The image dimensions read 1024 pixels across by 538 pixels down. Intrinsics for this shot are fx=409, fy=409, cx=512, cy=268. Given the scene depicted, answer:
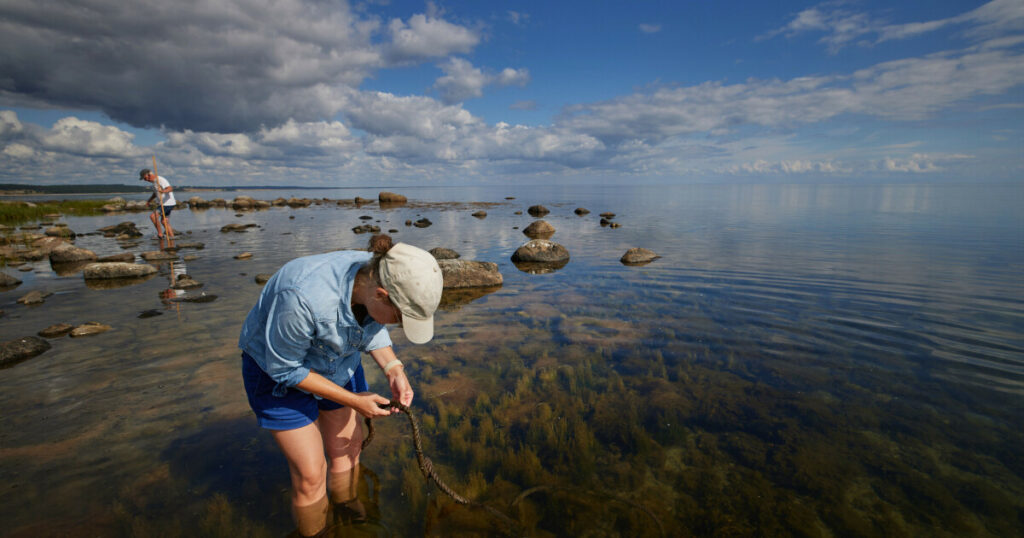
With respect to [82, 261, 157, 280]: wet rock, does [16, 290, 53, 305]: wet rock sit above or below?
below

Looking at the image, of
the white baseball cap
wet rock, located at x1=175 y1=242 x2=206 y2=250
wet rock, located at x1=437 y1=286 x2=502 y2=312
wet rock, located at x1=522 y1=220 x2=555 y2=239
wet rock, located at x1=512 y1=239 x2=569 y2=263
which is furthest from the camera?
wet rock, located at x1=522 y1=220 x2=555 y2=239

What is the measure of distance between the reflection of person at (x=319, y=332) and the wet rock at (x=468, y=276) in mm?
9104

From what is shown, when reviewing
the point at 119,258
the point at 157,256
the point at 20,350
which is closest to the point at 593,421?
the point at 20,350

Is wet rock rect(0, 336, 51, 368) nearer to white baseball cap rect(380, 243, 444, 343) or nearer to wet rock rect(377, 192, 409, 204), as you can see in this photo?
white baseball cap rect(380, 243, 444, 343)

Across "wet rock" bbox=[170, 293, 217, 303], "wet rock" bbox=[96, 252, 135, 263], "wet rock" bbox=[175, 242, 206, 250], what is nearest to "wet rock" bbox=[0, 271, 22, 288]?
"wet rock" bbox=[96, 252, 135, 263]

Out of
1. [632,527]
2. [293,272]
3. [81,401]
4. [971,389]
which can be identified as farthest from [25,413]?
[971,389]

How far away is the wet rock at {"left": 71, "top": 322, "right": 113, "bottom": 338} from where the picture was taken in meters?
8.20

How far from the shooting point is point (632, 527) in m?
3.92

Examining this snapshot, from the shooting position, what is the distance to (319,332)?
2.79 m

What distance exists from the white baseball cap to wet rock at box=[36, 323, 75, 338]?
10.0m

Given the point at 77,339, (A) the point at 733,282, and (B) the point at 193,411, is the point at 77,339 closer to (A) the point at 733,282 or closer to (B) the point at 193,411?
(B) the point at 193,411

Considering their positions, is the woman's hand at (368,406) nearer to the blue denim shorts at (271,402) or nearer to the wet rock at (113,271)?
the blue denim shorts at (271,402)

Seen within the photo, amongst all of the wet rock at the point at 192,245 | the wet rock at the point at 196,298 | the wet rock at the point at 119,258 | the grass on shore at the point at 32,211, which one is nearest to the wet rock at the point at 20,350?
the wet rock at the point at 196,298

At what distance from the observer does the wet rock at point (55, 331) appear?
322 inches
